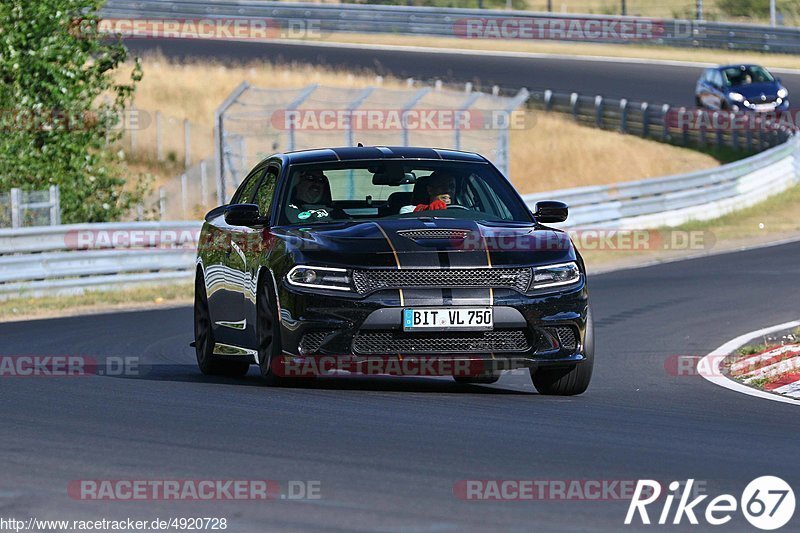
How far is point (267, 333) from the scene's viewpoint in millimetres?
9766

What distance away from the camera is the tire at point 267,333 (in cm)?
955

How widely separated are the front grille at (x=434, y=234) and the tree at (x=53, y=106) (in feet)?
51.5

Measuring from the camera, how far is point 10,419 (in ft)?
27.5

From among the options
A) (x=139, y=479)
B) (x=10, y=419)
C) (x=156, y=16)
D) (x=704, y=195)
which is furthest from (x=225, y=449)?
(x=156, y=16)

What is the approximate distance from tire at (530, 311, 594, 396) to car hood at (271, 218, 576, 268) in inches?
21.6

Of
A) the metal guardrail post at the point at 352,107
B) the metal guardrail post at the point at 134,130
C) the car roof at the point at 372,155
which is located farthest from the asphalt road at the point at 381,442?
the metal guardrail post at the point at 134,130

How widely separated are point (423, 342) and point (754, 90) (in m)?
34.0

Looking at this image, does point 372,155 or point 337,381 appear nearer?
point 337,381

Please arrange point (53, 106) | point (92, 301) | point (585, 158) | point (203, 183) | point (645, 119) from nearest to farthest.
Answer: point (92, 301) → point (53, 106) → point (203, 183) → point (585, 158) → point (645, 119)

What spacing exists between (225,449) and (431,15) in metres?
53.5

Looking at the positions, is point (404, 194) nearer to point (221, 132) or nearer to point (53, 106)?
point (53, 106)

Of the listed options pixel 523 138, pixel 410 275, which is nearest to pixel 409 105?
pixel 523 138

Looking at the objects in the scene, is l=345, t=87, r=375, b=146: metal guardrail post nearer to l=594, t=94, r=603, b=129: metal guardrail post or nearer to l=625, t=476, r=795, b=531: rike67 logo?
l=594, t=94, r=603, b=129: metal guardrail post

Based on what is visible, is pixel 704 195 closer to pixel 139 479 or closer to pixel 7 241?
pixel 7 241
